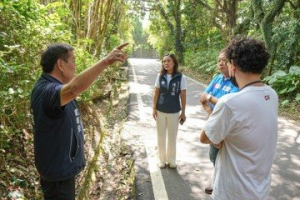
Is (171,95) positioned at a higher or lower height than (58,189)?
higher

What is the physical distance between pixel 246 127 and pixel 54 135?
1611 mm

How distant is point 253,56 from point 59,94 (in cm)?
146

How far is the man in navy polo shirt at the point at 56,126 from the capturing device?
2461 mm

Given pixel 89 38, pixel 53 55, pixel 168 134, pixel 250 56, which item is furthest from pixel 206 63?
pixel 250 56

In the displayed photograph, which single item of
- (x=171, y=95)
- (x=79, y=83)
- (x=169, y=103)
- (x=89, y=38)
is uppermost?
(x=89, y=38)

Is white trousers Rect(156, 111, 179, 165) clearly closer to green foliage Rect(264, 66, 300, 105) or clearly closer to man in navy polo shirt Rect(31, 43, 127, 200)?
man in navy polo shirt Rect(31, 43, 127, 200)

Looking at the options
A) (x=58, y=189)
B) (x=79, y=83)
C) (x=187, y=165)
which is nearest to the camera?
(x=79, y=83)

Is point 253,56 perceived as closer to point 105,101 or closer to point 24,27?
point 24,27

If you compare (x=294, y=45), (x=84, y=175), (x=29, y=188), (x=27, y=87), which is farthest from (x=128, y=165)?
(x=294, y=45)

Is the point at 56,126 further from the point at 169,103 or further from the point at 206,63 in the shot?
the point at 206,63

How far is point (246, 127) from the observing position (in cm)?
208

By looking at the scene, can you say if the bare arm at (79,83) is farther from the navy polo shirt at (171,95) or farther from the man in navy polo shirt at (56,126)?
the navy polo shirt at (171,95)

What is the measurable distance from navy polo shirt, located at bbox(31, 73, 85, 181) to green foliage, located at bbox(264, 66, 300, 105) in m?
9.22

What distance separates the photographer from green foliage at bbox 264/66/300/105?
35.6ft
